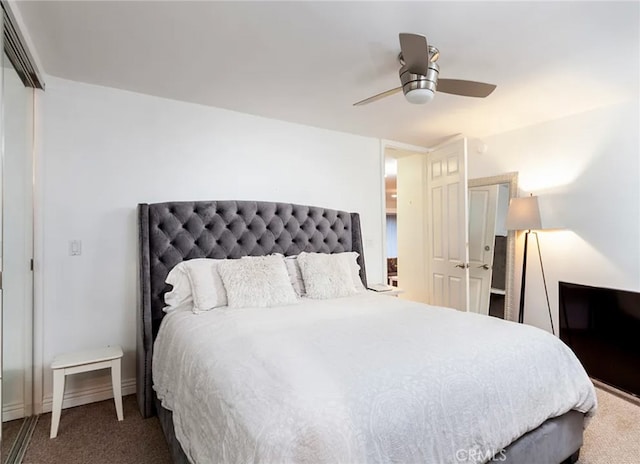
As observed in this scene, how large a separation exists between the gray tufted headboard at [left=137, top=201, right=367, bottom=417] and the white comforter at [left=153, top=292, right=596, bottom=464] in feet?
1.98

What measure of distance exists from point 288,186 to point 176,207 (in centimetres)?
115

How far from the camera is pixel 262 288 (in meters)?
2.45

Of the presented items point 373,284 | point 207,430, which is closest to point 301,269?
point 373,284

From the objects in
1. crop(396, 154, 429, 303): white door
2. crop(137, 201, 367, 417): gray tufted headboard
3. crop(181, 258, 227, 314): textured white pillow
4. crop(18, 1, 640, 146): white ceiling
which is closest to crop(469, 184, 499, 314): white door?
crop(396, 154, 429, 303): white door

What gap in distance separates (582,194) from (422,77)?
233 cm

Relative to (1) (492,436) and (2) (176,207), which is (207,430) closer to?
(1) (492,436)

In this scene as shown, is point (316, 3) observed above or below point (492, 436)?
above

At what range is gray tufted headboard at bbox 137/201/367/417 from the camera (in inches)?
98.4

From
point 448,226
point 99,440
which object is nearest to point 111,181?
point 99,440

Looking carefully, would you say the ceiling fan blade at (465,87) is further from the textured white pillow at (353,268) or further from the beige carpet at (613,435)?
the beige carpet at (613,435)

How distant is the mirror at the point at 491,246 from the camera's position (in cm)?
379

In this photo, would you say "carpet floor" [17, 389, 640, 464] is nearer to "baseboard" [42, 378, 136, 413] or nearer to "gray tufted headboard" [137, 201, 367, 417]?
"baseboard" [42, 378, 136, 413]

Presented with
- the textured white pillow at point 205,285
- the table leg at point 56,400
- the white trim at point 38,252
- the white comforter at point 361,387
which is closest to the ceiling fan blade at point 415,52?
the white comforter at point 361,387

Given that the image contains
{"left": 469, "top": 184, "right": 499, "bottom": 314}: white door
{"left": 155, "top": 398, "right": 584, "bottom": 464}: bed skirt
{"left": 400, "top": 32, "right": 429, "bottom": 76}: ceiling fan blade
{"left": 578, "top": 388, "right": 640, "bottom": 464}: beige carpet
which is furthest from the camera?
{"left": 469, "top": 184, "right": 499, "bottom": 314}: white door
